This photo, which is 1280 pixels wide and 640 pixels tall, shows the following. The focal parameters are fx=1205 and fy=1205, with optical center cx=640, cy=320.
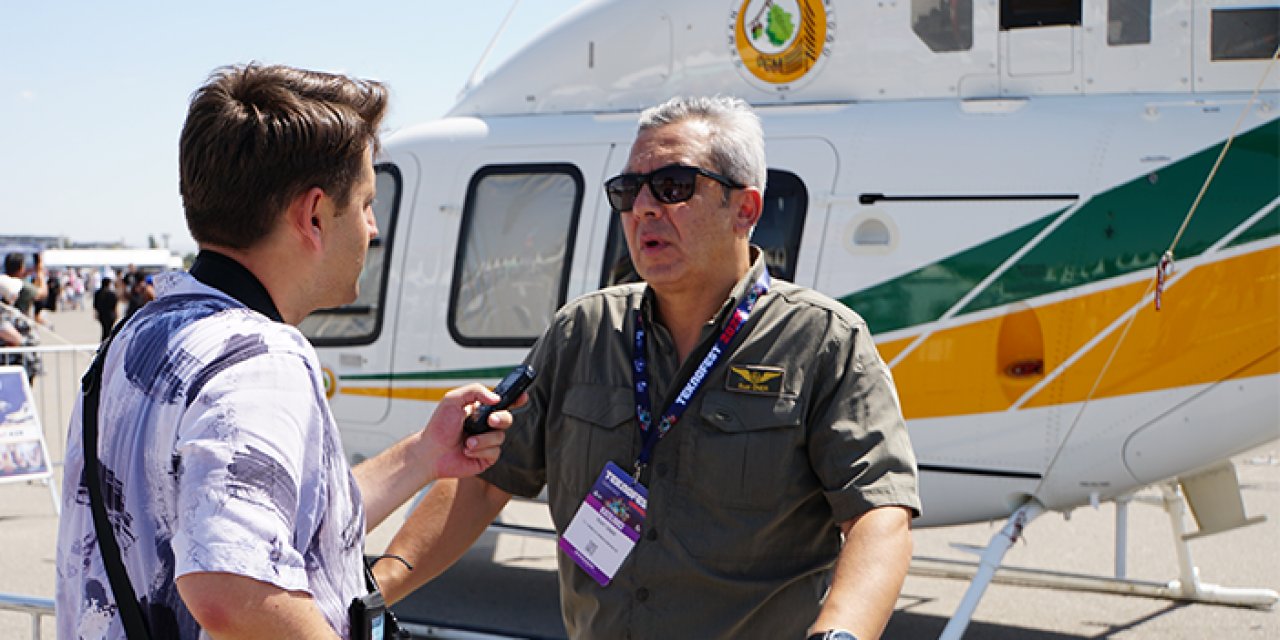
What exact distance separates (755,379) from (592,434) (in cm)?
38

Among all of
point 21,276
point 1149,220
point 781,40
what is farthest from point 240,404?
point 21,276

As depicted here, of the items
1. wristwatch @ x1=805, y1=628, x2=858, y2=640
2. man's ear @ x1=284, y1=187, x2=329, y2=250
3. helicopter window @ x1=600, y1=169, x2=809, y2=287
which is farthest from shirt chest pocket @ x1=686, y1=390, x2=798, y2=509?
helicopter window @ x1=600, y1=169, x2=809, y2=287

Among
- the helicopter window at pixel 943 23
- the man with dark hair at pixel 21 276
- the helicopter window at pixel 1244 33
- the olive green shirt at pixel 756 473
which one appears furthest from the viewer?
the man with dark hair at pixel 21 276

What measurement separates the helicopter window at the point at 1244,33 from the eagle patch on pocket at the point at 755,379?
3.73 metres

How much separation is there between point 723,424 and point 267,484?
1.18 m

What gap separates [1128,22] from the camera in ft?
17.3

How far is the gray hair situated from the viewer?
259cm

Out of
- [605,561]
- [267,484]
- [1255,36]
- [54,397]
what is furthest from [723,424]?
[54,397]

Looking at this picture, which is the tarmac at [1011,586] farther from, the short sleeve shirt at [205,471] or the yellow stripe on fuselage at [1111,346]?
the short sleeve shirt at [205,471]

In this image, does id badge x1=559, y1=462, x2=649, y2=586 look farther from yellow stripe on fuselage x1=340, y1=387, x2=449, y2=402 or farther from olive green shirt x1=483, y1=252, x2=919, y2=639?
yellow stripe on fuselage x1=340, y1=387, x2=449, y2=402

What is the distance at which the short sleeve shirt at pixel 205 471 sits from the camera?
4.54 ft

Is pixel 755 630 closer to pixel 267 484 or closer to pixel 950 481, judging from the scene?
pixel 267 484

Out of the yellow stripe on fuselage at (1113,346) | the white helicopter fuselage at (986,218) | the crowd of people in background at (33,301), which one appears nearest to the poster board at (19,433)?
the crowd of people in background at (33,301)

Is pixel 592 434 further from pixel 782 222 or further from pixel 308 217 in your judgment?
pixel 782 222
